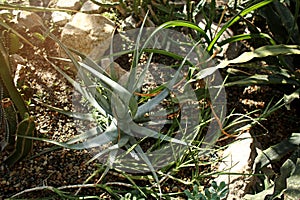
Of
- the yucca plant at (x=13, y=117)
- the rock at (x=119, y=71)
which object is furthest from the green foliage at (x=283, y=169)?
the yucca plant at (x=13, y=117)

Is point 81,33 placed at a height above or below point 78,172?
above

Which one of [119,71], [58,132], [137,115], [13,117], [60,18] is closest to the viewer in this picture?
[13,117]

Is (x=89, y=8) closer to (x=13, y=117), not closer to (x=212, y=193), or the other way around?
(x=13, y=117)

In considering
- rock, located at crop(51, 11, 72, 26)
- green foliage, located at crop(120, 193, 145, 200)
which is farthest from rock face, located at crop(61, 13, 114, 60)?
green foliage, located at crop(120, 193, 145, 200)

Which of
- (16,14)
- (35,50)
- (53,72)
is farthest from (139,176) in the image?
(16,14)

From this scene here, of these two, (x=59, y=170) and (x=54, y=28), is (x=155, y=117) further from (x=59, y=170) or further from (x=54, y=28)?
(x=54, y=28)

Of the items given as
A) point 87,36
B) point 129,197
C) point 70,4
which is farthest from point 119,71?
point 129,197
